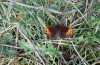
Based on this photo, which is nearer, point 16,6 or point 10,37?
point 10,37

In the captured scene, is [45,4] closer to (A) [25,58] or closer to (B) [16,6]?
(B) [16,6]

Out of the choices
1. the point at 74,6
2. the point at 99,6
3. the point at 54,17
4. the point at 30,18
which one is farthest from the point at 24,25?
the point at 99,6

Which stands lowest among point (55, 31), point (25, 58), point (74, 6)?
point (25, 58)
